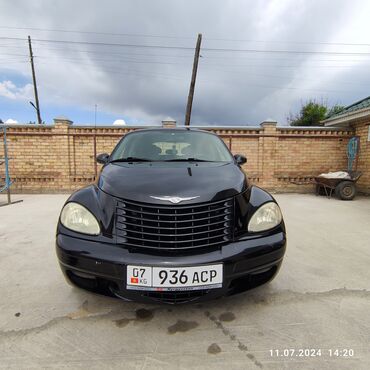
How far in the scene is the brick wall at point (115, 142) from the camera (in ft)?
28.5

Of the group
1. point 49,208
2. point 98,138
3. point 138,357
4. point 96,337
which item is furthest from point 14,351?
point 98,138

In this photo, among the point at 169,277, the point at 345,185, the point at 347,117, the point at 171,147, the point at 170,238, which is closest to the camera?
the point at 169,277

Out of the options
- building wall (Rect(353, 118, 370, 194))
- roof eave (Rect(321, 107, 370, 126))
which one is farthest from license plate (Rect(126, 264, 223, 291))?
building wall (Rect(353, 118, 370, 194))

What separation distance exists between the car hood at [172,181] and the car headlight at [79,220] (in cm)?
23

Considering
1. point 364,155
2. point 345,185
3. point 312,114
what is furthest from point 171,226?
point 312,114

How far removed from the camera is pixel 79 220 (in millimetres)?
1940

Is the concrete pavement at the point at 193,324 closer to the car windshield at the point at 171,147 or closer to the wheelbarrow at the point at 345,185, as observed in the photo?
the car windshield at the point at 171,147

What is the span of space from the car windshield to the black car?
2.12 feet

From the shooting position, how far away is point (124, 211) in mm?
1852

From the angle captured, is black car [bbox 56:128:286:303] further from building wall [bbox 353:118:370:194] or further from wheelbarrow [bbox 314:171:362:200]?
building wall [bbox 353:118:370:194]

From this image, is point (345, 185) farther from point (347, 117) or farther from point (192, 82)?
point (192, 82)

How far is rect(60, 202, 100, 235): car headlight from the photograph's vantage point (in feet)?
6.13

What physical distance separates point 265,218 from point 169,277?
86cm

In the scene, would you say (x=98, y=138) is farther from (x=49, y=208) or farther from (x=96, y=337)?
(x=96, y=337)
